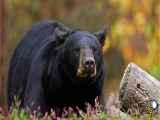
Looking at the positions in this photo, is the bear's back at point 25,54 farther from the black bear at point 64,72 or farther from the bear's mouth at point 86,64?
the bear's mouth at point 86,64

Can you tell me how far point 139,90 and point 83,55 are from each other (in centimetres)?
74

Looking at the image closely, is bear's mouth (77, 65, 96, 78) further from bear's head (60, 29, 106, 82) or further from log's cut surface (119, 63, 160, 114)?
log's cut surface (119, 63, 160, 114)

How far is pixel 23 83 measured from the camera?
35.0 ft

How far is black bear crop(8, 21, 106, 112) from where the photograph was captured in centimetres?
934

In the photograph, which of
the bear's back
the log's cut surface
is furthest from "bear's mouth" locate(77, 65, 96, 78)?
the bear's back

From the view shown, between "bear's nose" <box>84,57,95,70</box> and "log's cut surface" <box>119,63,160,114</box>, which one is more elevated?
"bear's nose" <box>84,57,95,70</box>

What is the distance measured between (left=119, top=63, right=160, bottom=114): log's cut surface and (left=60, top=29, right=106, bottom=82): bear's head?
1.35 feet

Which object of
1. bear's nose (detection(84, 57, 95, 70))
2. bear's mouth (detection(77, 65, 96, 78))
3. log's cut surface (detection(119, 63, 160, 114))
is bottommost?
log's cut surface (detection(119, 63, 160, 114))

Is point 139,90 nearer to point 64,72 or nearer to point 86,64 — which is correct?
point 86,64

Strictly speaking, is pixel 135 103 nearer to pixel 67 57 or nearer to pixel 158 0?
pixel 67 57

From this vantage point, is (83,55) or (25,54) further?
(25,54)

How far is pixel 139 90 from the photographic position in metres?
8.74

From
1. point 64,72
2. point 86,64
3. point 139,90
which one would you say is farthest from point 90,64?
point 64,72

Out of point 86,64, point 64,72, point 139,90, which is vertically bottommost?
point 139,90
